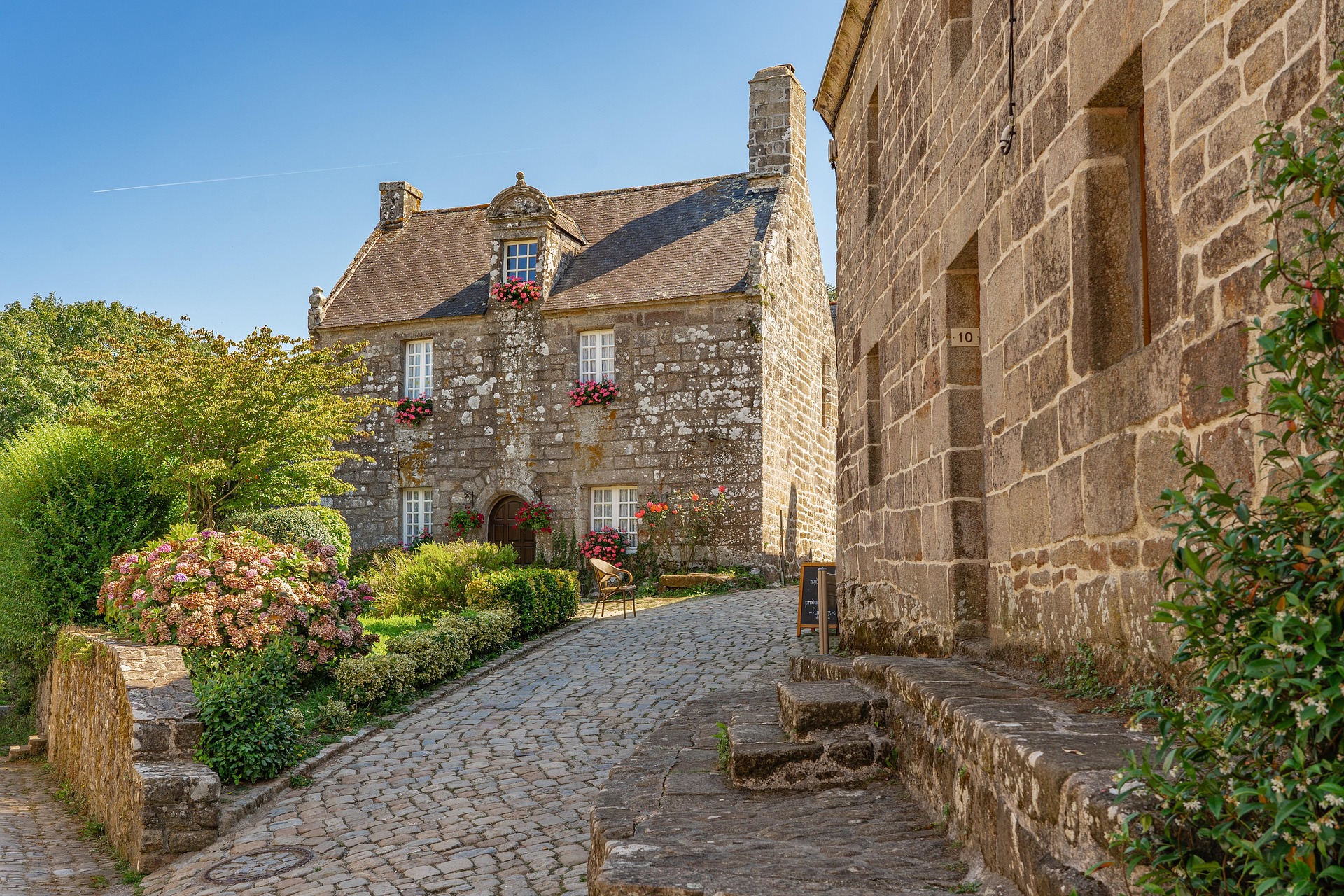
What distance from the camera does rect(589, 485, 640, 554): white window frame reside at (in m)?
18.0

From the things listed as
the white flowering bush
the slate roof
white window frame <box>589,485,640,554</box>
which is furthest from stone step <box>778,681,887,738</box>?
the slate roof

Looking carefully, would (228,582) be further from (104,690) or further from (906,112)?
(906,112)

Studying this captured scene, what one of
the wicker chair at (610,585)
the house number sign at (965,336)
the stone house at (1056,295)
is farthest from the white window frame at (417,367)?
the house number sign at (965,336)

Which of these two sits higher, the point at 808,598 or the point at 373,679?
the point at 808,598

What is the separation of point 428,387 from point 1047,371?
16.4 m

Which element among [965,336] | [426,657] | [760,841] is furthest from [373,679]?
[760,841]

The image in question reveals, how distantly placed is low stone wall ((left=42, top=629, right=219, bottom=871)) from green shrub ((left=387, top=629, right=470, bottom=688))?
2172 mm

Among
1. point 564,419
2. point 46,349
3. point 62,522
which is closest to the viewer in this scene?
point 62,522

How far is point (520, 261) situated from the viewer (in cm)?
1928

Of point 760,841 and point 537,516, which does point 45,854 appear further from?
point 537,516

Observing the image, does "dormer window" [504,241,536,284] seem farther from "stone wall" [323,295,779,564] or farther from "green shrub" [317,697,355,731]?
"green shrub" [317,697,355,731]

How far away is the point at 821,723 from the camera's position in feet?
15.6

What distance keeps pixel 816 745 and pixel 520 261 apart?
624 inches

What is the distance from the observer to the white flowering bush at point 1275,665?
167 centimetres
